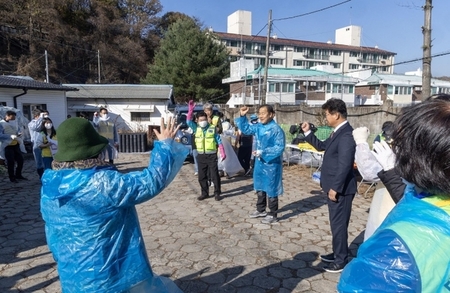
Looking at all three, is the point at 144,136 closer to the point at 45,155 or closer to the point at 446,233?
the point at 45,155

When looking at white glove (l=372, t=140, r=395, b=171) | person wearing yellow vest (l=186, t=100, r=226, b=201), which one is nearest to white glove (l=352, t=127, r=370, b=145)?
white glove (l=372, t=140, r=395, b=171)

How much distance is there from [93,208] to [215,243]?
2.66 metres

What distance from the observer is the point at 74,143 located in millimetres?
1680

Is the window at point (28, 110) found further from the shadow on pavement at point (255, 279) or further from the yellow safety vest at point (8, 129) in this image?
the shadow on pavement at point (255, 279)

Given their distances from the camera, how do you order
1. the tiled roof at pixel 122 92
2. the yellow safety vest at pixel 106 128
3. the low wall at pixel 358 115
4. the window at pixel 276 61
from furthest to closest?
the window at pixel 276 61, the tiled roof at pixel 122 92, the low wall at pixel 358 115, the yellow safety vest at pixel 106 128

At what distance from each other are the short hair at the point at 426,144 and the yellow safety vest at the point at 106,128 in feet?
27.4

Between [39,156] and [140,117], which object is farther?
[140,117]

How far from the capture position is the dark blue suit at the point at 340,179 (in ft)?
9.78

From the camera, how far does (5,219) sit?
198 inches

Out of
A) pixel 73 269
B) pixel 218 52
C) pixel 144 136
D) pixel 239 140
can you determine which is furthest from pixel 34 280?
pixel 218 52

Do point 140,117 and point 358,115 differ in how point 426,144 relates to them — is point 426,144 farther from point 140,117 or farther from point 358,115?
point 140,117

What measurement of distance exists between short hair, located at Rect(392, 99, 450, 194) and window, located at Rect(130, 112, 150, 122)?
735 inches

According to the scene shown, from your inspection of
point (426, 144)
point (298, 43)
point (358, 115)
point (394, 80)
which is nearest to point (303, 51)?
point (298, 43)

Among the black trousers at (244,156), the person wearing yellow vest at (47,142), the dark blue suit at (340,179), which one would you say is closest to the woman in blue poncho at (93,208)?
the dark blue suit at (340,179)
